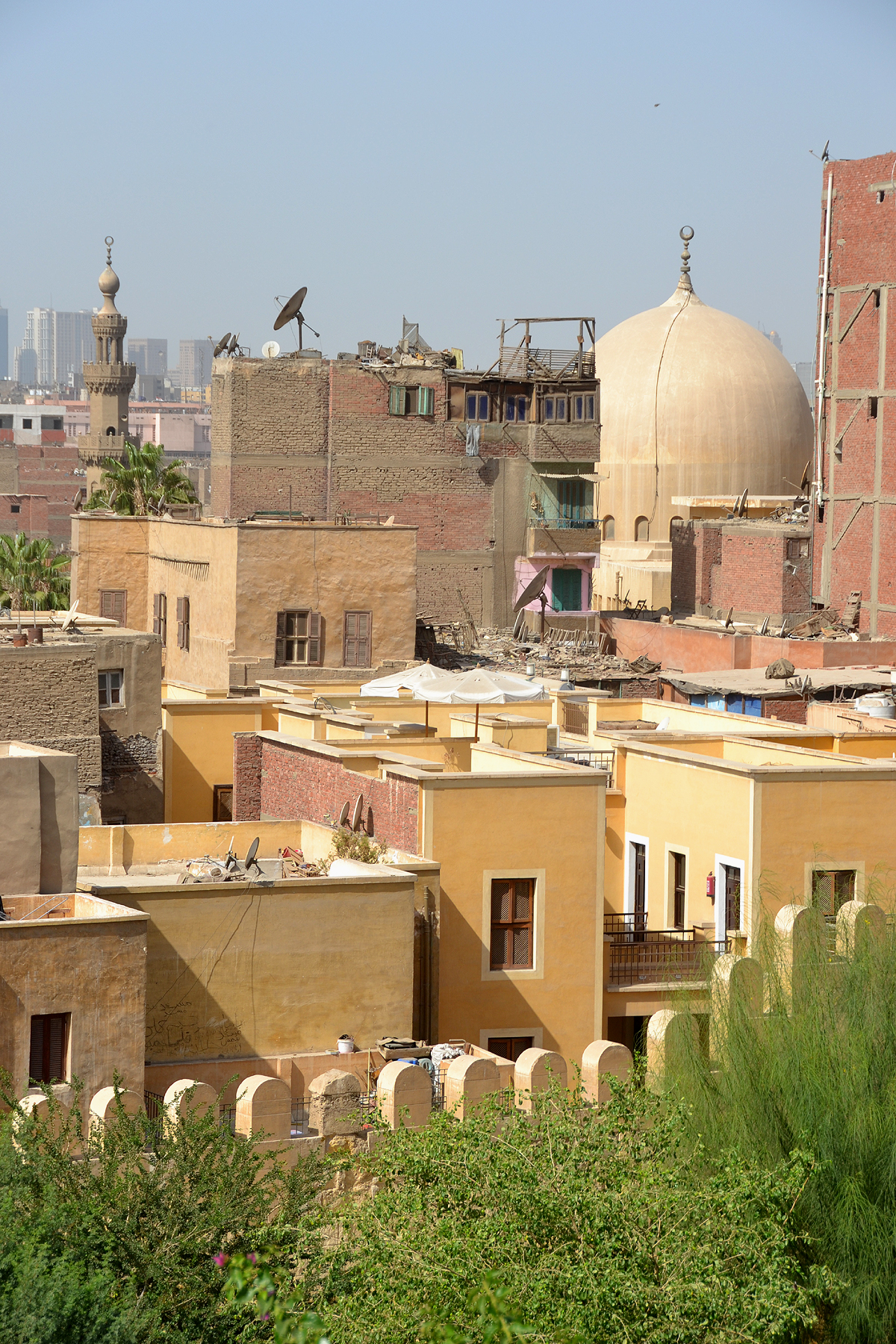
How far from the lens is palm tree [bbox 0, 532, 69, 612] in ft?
150

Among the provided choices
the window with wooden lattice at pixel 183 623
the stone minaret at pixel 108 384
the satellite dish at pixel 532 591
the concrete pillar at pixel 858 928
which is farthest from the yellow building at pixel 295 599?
the stone minaret at pixel 108 384

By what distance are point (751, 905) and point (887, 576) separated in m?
30.5

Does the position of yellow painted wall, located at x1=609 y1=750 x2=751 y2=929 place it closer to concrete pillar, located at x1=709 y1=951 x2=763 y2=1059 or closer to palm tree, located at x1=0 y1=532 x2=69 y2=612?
concrete pillar, located at x1=709 y1=951 x2=763 y2=1059

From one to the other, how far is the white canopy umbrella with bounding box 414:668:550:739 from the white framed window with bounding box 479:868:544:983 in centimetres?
632

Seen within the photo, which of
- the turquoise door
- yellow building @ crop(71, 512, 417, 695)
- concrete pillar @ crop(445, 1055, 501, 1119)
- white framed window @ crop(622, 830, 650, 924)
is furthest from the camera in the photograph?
the turquoise door

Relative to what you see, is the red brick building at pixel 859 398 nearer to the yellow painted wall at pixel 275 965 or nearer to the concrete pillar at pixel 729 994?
the concrete pillar at pixel 729 994

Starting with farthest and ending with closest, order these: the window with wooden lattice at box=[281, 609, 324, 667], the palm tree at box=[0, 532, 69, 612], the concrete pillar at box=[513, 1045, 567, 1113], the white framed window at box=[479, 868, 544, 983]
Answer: the palm tree at box=[0, 532, 69, 612], the window with wooden lattice at box=[281, 609, 324, 667], the white framed window at box=[479, 868, 544, 983], the concrete pillar at box=[513, 1045, 567, 1113]

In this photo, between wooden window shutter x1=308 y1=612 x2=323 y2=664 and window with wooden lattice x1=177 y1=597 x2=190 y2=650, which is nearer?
wooden window shutter x1=308 y1=612 x2=323 y2=664

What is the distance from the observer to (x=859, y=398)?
50719 millimetres

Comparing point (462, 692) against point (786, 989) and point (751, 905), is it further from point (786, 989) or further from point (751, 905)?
point (786, 989)

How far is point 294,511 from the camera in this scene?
168ft

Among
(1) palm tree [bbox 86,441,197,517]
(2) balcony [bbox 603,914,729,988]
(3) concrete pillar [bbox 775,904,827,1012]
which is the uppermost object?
(1) palm tree [bbox 86,441,197,517]

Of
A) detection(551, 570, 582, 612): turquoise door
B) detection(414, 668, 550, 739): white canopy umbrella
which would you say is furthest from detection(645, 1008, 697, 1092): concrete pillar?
detection(551, 570, 582, 612): turquoise door

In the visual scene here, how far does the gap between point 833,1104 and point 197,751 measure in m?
16.2
